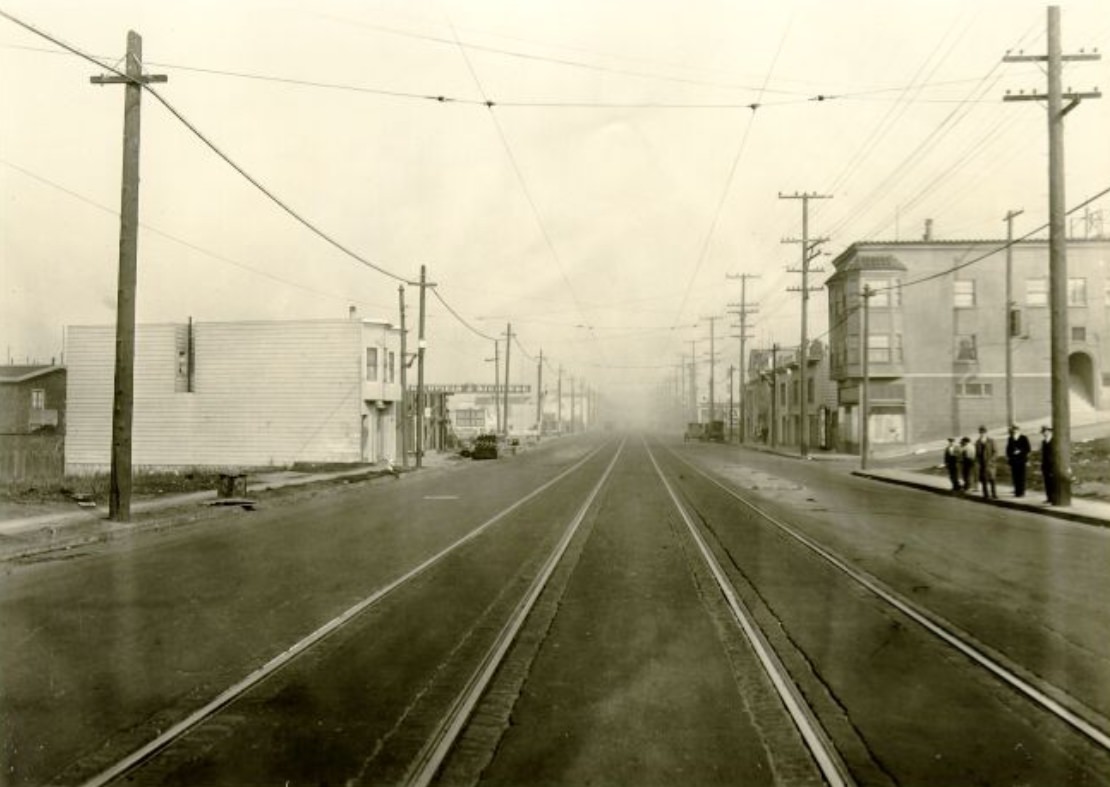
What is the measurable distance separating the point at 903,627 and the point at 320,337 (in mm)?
37003

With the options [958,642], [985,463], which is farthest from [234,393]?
[958,642]

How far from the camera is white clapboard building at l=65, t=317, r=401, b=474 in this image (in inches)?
1672

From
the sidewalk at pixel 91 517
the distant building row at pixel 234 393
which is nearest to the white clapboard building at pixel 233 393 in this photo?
the distant building row at pixel 234 393

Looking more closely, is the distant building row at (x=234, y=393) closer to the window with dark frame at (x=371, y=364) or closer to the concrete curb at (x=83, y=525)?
the window with dark frame at (x=371, y=364)

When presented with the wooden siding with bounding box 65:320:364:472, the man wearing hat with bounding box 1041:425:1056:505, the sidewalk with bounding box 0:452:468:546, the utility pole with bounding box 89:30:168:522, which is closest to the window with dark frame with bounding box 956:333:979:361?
the man wearing hat with bounding box 1041:425:1056:505

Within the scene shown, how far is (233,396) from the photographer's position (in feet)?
142

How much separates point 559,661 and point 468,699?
4.04 ft

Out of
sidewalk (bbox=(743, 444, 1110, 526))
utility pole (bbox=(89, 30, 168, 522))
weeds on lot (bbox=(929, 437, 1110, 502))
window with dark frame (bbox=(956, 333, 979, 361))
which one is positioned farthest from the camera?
window with dark frame (bbox=(956, 333, 979, 361))

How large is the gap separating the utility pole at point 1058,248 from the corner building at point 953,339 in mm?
27951

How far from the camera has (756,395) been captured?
318 feet

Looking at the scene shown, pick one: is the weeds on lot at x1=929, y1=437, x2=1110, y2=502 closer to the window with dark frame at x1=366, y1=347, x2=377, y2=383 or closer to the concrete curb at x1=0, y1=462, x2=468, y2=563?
the concrete curb at x1=0, y1=462, x2=468, y2=563

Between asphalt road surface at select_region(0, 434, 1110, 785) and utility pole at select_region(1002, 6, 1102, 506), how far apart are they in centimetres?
595

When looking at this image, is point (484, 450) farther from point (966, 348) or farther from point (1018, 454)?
point (1018, 454)

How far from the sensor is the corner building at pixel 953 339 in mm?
48750
